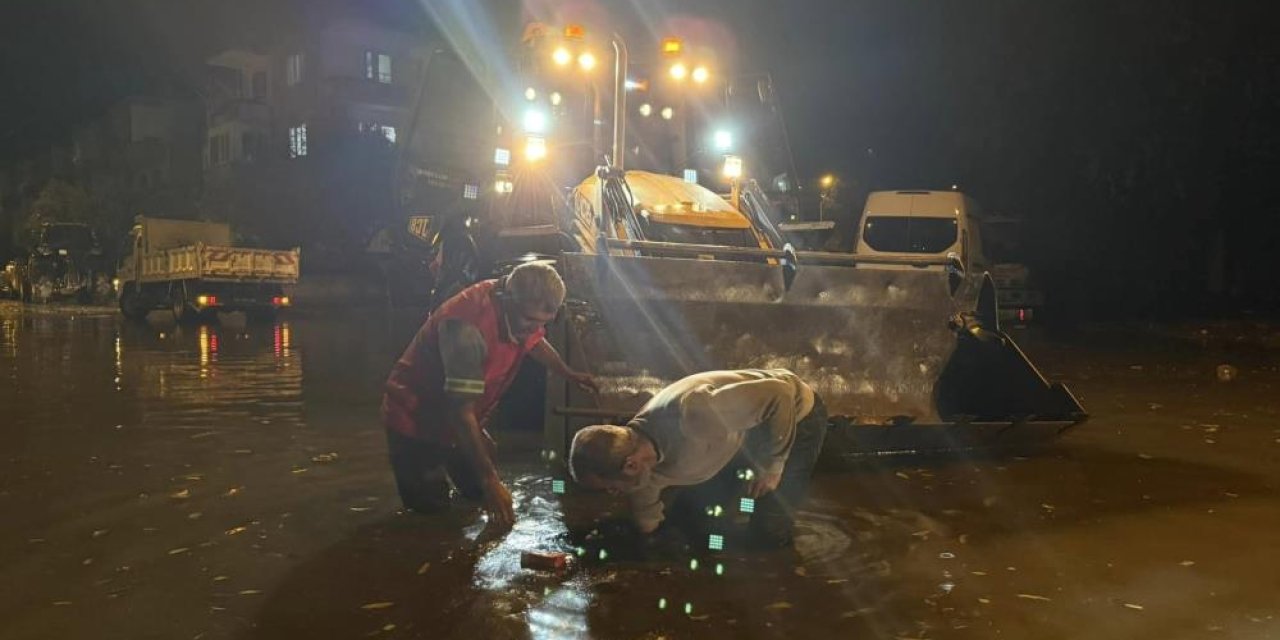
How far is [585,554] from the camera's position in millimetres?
4816

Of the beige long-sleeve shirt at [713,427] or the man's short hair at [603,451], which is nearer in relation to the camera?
the man's short hair at [603,451]

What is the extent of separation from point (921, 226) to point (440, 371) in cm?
1422

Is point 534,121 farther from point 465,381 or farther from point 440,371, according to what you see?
point 465,381

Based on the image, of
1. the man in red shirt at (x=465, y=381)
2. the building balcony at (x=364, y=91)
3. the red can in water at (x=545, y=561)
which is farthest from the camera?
the building balcony at (x=364, y=91)

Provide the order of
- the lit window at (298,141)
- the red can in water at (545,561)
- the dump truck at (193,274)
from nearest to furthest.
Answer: the red can in water at (545,561), the dump truck at (193,274), the lit window at (298,141)

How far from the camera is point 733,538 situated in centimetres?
494

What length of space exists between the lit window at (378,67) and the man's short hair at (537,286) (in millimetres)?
43940

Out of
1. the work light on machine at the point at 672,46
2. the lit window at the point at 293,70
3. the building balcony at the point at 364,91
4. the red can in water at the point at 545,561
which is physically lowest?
the red can in water at the point at 545,561

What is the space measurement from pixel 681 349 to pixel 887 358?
5.27 ft

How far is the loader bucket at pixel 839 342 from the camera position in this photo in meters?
7.05

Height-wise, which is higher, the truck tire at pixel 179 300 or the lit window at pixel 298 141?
the lit window at pixel 298 141

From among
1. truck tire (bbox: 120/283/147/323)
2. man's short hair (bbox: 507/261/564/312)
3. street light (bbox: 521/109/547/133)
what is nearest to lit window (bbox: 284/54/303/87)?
truck tire (bbox: 120/283/147/323)

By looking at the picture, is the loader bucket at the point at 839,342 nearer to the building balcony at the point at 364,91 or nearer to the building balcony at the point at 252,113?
the building balcony at the point at 364,91

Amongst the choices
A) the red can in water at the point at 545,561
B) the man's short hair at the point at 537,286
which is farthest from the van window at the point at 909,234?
the red can in water at the point at 545,561
